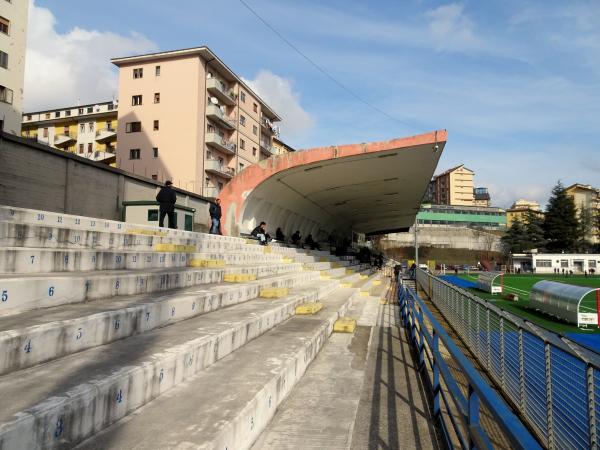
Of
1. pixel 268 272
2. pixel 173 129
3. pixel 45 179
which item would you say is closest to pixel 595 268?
pixel 173 129

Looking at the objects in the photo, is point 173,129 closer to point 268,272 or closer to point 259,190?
point 259,190

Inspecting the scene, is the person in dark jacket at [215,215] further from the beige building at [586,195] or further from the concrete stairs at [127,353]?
the beige building at [586,195]

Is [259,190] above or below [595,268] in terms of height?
above


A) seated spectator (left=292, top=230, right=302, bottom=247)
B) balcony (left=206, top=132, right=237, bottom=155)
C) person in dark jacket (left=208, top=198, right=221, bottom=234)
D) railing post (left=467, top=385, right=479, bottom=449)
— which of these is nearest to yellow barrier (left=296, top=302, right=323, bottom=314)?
railing post (left=467, top=385, right=479, bottom=449)

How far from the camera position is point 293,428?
11.4 ft

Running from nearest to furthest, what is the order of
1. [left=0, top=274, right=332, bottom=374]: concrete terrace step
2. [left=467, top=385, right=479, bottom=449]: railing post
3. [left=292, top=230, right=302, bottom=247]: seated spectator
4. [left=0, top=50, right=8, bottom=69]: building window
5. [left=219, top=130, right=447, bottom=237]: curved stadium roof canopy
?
[left=467, top=385, right=479, bottom=449]: railing post, [left=0, top=274, right=332, bottom=374]: concrete terrace step, [left=219, top=130, right=447, bottom=237]: curved stadium roof canopy, [left=292, top=230, right=302, bottom=247]: seated spectator, [left=0, top=50, right=8, bottom=69]: building window

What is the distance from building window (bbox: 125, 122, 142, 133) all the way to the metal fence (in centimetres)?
3708

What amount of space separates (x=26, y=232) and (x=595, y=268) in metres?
69.7

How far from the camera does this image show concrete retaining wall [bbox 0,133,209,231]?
14219mm

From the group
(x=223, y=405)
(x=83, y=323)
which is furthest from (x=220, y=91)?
(x=223, y=405)

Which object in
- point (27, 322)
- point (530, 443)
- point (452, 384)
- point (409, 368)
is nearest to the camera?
point (530, 443)

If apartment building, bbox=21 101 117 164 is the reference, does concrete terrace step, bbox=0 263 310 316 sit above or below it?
below

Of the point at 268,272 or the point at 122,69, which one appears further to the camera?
the point at 122,69

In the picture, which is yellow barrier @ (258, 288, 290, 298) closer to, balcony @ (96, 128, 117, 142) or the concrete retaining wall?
the concrete retaining wall
